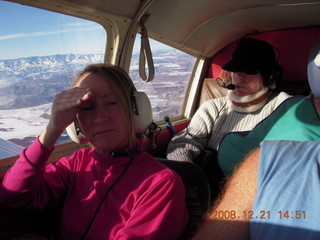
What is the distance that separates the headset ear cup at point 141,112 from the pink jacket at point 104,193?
137mm

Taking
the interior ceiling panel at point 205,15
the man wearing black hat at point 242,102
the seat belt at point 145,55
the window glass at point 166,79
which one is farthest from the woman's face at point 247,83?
the window glass at point 166,79

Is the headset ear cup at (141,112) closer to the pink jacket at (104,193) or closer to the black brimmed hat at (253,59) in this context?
the pink jacket at (104,193)

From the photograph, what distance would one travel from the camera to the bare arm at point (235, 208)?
1.03m

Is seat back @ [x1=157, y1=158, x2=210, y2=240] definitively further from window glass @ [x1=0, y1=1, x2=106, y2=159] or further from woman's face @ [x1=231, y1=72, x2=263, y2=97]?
woman's face @ [x1=231, y1=72, x2=263, y2=97]

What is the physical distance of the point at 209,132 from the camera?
9.11ft

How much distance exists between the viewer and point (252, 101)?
2.63 meters

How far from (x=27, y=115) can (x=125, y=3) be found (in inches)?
43.6

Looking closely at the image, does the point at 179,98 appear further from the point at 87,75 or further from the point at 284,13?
the point at 87,75

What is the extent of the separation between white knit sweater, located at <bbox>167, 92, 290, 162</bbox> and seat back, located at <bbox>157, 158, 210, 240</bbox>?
3.61 feet

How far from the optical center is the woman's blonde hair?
1.27 metres

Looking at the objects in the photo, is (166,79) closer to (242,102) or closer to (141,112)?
(242,102)

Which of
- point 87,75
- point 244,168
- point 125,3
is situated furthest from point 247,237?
point 125,3

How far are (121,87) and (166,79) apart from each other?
7.64ft

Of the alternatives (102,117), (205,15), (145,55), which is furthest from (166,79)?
(102,117)
